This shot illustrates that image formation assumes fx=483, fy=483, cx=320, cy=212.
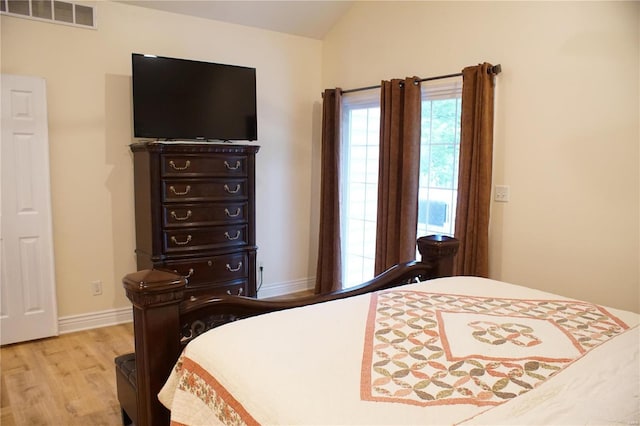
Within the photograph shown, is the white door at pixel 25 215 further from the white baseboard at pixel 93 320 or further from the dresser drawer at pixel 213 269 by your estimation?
the dresser drawer at pixel 213 269

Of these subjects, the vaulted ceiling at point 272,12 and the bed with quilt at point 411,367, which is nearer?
the bed with quilt at point 411,367

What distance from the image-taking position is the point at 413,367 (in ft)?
4.35

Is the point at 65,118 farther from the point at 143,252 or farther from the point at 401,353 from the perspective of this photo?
the point at 401,353

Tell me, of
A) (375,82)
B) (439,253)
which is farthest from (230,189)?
(439,253)

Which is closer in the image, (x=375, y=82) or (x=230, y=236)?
(x=230, y=236)

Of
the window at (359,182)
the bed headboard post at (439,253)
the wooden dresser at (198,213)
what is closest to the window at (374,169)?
the window at (359,182)

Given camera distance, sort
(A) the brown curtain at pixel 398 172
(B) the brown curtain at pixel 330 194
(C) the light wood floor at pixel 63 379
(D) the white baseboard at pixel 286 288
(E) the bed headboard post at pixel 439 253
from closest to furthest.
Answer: (E) the bed headboard post at pixel 439 253 → (C) the light wood floor at pixel 63 379 → (A) the brown curtain at pixel 398 172 → (B) the brown curtain at pixel 330 194 → (D) the white baseboard at pixel 286 288

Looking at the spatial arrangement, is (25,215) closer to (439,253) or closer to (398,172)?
(398,172)

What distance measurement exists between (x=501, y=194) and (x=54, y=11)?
3.50 metres

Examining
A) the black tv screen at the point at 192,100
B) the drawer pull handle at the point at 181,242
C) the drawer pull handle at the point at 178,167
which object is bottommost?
the drawer pull handle at the point at 181,242

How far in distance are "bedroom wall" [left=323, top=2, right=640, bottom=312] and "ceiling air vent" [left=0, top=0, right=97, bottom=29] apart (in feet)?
8.80

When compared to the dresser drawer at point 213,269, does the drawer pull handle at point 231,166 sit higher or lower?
higher

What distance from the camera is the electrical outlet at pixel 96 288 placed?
3.90 metres

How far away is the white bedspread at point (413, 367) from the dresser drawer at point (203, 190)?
2161mm
